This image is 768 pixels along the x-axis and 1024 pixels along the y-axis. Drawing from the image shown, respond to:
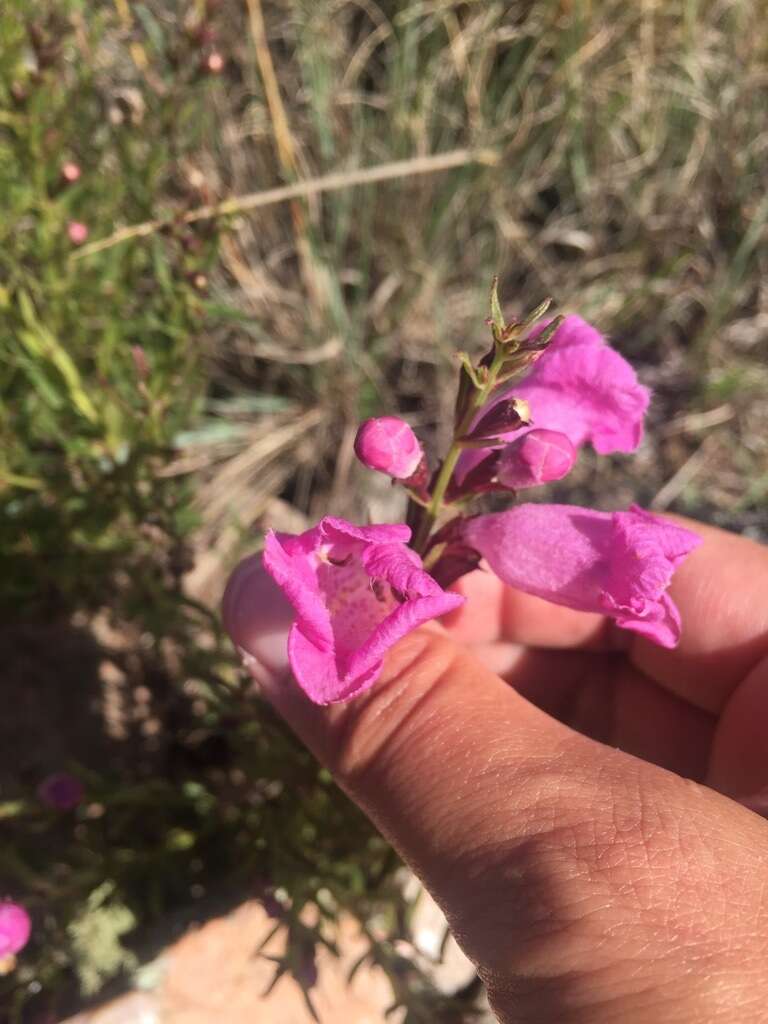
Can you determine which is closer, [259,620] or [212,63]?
[259,620]

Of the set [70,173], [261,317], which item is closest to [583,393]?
[70,173]

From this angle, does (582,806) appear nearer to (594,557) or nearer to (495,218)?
(594,557)

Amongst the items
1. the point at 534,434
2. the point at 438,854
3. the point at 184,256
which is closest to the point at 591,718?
the point at 438,854

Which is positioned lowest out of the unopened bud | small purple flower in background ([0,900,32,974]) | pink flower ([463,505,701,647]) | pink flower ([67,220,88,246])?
small purple flower in background ([0,900,32,974])

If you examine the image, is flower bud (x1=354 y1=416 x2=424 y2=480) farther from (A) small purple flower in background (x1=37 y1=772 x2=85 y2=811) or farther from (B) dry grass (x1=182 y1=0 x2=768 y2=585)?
(B) dry grass (x1=182 y1=0 x2=768 y2=585)

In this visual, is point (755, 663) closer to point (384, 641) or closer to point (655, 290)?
point (384, 641)

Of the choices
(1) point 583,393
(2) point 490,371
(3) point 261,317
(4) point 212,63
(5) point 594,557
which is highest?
(4) point 212,63

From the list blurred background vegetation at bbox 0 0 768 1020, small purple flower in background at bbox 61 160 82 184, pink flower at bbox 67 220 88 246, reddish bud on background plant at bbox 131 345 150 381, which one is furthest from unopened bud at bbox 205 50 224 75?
reddish bud on background plant at bbox 131 345 150 381
